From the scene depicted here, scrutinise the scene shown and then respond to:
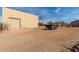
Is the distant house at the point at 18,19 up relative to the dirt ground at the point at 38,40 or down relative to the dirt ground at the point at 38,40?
up

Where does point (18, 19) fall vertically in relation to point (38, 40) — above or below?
Answer: above

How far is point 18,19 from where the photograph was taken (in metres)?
2.06

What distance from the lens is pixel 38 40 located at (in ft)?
6.70

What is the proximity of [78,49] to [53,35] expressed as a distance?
0.35 metres

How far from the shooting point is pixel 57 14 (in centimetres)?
206

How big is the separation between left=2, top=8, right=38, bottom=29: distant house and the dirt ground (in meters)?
0.07

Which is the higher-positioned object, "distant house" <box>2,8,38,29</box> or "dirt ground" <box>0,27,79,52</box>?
"distant house" <box>2,8,38,29</box>

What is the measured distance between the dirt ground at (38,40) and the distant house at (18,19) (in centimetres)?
7

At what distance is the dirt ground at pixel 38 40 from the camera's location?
2037 millimetres

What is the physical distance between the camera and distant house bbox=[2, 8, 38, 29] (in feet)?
6.72

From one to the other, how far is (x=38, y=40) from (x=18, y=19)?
1.18 feet
